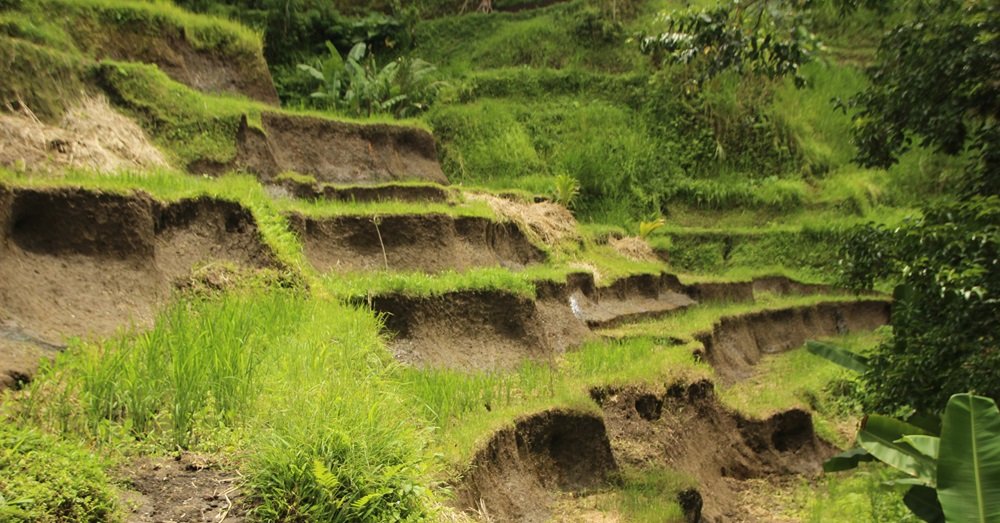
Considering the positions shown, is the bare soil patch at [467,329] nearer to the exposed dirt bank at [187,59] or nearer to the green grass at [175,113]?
the green grass at [175,113]

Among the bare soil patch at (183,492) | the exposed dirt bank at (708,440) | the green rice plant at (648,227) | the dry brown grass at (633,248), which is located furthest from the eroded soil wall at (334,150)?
the bare soil patch at (183,492)

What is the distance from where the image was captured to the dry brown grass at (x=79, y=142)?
661 cm

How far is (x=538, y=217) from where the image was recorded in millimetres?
11727

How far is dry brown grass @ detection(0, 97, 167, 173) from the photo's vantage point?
661cm

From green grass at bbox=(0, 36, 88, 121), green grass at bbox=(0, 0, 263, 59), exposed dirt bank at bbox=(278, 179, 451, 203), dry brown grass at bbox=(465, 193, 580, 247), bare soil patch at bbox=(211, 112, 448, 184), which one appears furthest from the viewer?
dry brown grass at bbox=(465, 193, 580, 247)

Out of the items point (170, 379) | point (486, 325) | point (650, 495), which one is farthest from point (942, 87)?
point (170, 379)

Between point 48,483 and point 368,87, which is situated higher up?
point 368,87

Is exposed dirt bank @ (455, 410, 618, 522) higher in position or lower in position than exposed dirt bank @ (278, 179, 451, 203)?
lower

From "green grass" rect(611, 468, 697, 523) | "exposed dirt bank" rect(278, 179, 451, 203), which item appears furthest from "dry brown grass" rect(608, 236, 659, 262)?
"green grass" rect(611, 468, 697, 523)

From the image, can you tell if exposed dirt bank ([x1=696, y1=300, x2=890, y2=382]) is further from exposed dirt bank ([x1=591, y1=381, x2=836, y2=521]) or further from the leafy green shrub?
the leafy green shrub

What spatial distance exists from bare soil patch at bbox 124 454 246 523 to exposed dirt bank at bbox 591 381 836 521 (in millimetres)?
4021

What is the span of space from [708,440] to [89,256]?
5922 mm

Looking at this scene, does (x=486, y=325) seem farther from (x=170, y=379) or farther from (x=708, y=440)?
(x=170, y=379)

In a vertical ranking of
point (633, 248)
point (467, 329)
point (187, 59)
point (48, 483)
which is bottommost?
point (48, 483)
